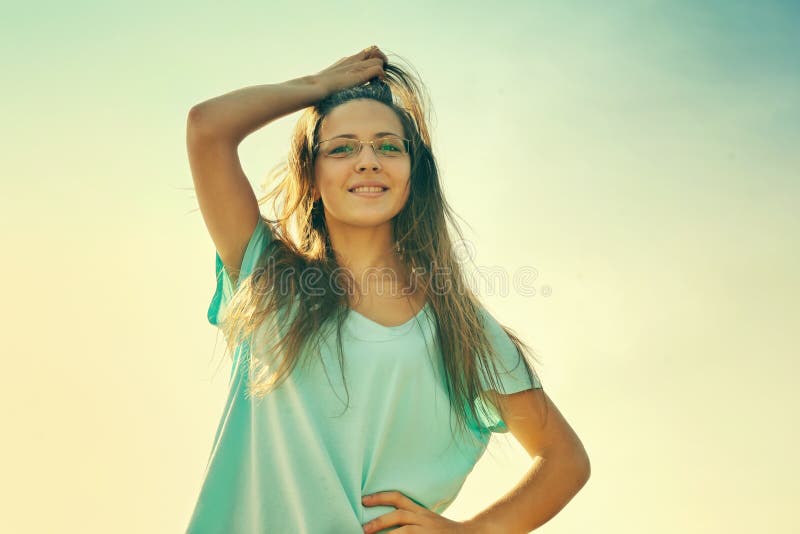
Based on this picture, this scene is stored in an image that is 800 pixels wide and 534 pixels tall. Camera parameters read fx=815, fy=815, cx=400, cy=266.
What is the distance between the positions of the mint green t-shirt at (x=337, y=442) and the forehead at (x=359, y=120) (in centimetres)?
57

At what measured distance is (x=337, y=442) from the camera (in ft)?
9.13

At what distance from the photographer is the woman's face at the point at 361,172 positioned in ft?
10.5

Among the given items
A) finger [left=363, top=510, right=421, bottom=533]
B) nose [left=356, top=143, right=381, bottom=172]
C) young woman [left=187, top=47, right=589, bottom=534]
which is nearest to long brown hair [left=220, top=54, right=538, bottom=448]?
young woman [left=187, top=47, right=589, bottom=534]

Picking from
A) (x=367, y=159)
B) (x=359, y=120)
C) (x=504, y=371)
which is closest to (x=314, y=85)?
(x=359, y=120)

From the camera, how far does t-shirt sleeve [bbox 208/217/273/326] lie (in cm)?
307

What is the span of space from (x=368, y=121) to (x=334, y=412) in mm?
1183

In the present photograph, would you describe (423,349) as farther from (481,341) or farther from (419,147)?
(419,147)

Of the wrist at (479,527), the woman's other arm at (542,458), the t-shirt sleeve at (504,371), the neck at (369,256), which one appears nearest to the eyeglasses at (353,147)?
the neck at (369,256)

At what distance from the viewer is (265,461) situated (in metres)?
2.75

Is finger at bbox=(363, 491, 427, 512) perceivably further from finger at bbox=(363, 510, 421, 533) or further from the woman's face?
the woman's face

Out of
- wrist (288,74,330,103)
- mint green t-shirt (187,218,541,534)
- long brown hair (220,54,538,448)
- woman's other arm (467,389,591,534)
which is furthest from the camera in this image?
wrist (288,74,330,103)

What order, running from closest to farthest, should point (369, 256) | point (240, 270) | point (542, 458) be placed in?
point (240, 270)
point (542, 458)
point (369, 256)

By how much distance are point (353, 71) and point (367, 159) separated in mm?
474

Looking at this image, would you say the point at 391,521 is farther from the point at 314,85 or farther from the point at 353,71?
the point at 353,71
